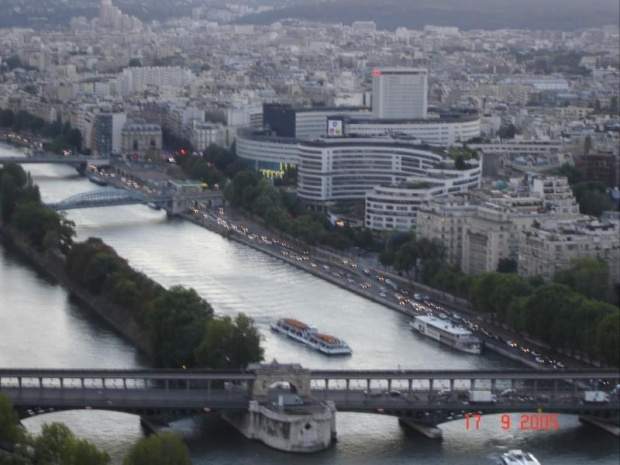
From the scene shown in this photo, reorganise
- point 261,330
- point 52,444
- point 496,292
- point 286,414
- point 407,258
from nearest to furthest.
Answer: point 52,444, point 286,414, point 261,330, point 496,292, point 407,258

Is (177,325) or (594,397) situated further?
(177,325)

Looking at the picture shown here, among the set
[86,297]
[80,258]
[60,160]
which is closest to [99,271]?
[86,297]

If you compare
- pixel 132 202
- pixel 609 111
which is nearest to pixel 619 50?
A: pixel 609 111

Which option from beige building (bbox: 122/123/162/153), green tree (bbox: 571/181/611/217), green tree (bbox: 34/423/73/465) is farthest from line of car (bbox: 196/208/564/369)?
beige building (bbox: 122/123/162/153)

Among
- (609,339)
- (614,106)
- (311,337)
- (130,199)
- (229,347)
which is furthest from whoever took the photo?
(614,106)
